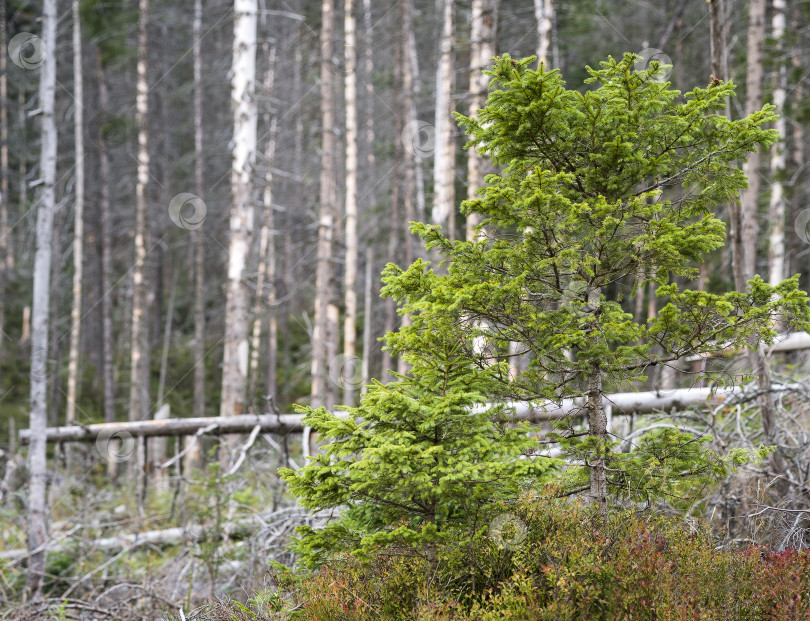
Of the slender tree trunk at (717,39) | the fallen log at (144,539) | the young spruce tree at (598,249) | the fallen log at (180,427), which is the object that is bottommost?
the fallen log at (144,539)

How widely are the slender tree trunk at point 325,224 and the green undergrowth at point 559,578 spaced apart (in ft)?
28.6

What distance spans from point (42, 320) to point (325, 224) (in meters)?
5.77

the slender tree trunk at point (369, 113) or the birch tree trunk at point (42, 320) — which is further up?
the slender tree trunk at point (369, 113)

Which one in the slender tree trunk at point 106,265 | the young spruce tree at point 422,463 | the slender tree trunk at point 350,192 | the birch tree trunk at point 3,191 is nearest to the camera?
the young spruce tree at point 422,463

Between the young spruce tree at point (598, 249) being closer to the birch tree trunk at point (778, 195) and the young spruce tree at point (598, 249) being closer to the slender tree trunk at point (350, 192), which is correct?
the birch tree trunk at point (778, 195)

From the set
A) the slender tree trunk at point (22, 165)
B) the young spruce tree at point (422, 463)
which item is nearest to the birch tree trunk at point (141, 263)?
the slender tree trunk at point (22, 165)

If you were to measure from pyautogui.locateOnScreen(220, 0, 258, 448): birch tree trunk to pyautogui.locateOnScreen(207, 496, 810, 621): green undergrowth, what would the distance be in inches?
241

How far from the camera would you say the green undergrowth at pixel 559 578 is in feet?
11.0

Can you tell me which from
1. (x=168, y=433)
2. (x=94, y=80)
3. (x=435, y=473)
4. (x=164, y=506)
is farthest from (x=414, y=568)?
(x=94, y=80)

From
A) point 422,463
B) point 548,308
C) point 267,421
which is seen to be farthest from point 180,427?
point 548,308

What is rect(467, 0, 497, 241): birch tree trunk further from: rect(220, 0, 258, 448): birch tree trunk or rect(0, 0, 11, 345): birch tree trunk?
rect(0, 0, 11, 345): birch tree trunk

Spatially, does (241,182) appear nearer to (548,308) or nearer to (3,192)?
(548,308)

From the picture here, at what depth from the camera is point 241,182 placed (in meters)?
10.3

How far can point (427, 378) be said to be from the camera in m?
4.09
